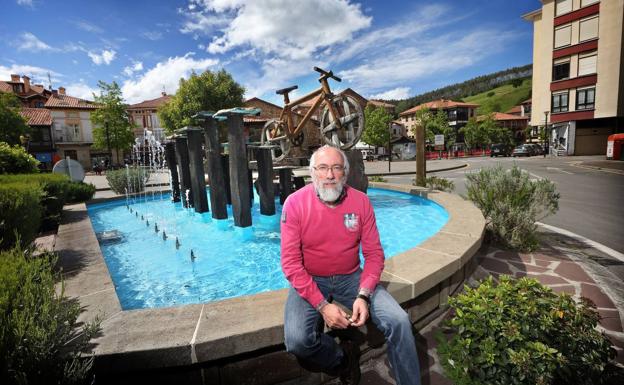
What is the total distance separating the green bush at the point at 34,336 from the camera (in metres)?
1.39

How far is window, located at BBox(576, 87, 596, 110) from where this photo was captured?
1190 inches

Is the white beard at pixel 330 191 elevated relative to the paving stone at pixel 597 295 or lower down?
elevated

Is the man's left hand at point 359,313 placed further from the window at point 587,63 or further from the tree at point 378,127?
the tree at point 378,127

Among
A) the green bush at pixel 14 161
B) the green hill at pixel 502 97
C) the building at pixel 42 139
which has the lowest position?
the green bush at pixel 14 161

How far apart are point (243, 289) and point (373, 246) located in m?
2.53

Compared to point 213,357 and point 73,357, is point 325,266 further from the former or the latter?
point 73,357

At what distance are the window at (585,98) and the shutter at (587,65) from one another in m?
1.62

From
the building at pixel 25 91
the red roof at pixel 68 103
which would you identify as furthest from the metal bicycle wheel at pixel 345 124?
the building at pixel 25 91

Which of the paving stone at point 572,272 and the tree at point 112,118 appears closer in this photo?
the paving stone at point 572,272

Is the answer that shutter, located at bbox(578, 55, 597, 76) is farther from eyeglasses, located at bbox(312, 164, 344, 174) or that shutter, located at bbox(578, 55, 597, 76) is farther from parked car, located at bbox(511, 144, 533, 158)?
eyeglasses, located at bbox(312, 164, 344, 174)

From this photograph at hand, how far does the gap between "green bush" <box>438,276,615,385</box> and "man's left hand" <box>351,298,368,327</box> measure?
1.84 ft

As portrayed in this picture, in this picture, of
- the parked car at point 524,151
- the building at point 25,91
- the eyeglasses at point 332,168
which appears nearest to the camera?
the eyeglasses at point 332,168

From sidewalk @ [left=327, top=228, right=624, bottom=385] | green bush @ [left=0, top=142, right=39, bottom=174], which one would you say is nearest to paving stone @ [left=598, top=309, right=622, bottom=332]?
sidewalk @ [left=327, top=228, right=624, bottom=385]

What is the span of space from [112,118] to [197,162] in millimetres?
32160
